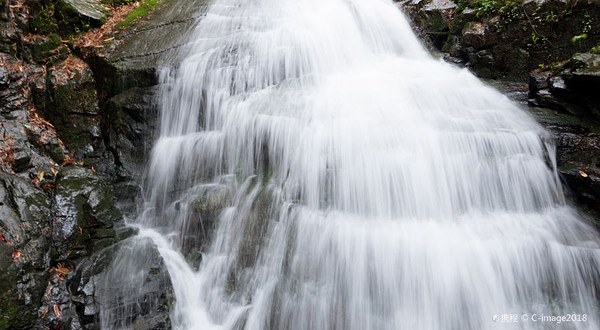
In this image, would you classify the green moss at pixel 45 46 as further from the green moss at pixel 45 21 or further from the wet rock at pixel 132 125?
the wet rock at pixel 132 125

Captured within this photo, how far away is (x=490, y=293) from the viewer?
13.4 feet

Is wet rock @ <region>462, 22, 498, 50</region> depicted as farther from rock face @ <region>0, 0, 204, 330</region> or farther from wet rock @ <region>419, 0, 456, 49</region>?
rock face @ <region>0, 0, 204, 330</region>

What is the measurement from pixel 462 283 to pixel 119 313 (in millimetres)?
3959

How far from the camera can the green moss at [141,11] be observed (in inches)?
311

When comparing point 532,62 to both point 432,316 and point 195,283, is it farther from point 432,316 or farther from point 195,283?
point 195,283

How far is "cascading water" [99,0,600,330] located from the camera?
4125 millimetres

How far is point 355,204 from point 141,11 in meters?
6.97

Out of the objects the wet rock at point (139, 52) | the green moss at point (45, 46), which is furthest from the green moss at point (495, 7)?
the green moss at point (45, 46)

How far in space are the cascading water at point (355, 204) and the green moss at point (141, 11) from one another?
227cm

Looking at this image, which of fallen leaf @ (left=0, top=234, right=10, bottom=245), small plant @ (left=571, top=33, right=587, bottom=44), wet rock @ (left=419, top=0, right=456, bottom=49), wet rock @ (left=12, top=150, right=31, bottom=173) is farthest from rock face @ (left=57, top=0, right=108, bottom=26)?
small plant @ (left=571, top=33, right=587, bottom=44)

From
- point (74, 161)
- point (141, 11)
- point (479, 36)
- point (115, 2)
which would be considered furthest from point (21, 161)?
point (479, 36)

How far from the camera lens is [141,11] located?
834 cm

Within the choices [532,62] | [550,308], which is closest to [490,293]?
[550,308]

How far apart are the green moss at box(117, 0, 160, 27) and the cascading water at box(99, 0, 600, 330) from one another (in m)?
2.27
